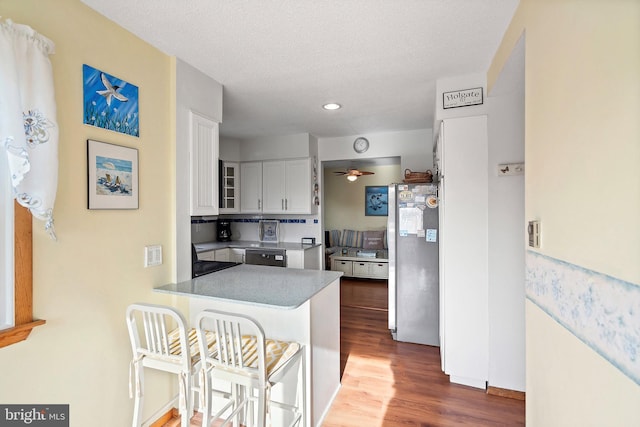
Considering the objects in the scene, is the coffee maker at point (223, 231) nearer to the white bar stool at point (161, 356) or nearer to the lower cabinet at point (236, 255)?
the lower cabinet at point (236, 255)

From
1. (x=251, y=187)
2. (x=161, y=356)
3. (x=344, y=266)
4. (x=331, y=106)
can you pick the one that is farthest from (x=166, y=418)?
(x=344, y=266)

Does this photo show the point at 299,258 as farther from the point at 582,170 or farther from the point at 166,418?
the point at 582,170

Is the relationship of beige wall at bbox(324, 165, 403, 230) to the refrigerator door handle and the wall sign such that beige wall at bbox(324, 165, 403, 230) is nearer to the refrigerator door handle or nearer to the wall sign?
the refrigerator door handle

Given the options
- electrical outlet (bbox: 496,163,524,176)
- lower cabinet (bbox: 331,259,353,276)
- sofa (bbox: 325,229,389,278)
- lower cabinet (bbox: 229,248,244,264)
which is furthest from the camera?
lower cabinet (bbox: 331,259,353,276)

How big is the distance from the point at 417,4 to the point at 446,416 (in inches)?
97.5

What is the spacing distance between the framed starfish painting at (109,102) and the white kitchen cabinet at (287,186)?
2513 mm

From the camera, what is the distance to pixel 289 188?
4.18 meters

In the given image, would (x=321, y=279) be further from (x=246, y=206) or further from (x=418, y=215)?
(x=246, y=206)

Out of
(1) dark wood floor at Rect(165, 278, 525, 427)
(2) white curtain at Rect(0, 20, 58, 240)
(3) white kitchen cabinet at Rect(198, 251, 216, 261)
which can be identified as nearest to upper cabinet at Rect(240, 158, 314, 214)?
(3) white kitchen cabinet at Rect(198, 251, 216, 261)

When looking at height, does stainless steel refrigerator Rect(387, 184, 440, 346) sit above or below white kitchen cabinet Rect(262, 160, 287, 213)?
below

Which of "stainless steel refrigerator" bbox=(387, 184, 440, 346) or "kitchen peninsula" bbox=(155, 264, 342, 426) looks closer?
"kitchen peninsula" bbox=(155, 264, 342, 426)

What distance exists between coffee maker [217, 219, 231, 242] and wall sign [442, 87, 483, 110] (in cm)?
370

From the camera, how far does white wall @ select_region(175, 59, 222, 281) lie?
1963 mm

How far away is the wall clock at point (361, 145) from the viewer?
409 centimetres
